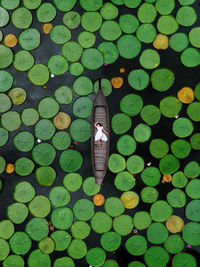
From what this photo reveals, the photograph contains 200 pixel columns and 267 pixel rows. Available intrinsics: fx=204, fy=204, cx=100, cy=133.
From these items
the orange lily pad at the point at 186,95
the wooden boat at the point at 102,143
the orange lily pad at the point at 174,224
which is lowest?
the orange lily pad at the point at 174,224

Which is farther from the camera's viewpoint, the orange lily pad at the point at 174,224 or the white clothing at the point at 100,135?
the orange lily pad at the point at 174,224

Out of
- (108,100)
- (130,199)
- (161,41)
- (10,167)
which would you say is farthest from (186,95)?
(10,167)

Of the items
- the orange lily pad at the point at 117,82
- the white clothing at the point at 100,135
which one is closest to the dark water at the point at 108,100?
the orange lily pad at the point at 117,82

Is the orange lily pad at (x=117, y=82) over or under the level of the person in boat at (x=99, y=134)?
over

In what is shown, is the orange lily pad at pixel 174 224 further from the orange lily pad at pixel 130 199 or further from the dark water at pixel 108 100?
the orange lily pad at pixel 130 199

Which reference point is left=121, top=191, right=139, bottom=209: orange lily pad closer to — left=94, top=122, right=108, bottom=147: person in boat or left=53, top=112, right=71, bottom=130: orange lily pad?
left=94, top=122, right=108, bottom=147: person in boat

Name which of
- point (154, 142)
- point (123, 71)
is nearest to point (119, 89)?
point (123, 71)

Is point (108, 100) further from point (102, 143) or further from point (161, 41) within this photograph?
point (161, 41)
